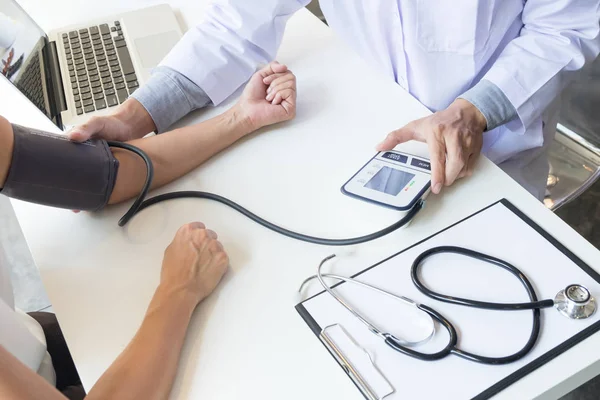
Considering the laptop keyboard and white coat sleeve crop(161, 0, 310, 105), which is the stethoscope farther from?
the laptop keyboard

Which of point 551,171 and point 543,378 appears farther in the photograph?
point 551,171

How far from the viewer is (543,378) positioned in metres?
0.50

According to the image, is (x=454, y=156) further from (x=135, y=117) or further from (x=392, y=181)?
(x=135, y=117)

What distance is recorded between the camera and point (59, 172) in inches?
26.7

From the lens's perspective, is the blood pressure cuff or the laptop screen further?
the laptop screen

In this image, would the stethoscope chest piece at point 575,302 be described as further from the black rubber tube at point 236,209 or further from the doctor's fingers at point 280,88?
the doctor's fingers at point 280,88

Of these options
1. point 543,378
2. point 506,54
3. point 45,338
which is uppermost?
point 506,54

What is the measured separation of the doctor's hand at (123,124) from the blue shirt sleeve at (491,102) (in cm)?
50

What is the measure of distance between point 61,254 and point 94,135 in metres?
0.18

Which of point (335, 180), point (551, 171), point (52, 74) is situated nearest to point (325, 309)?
point (335, 180)

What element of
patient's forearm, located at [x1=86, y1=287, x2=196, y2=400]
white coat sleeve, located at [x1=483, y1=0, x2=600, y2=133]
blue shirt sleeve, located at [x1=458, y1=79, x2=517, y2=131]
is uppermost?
white coat sleeve, located at [x1=483, y1=0, x2=600, y2=133]

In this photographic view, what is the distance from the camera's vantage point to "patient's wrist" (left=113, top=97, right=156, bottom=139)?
0.85 meters

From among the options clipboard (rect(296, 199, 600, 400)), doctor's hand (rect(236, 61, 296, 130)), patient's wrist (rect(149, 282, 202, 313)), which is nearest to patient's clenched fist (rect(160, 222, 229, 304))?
patient's wrist (rect(149, 282, 202, 313))

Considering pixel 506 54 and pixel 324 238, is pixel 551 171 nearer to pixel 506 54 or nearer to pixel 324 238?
pixel 506 54
